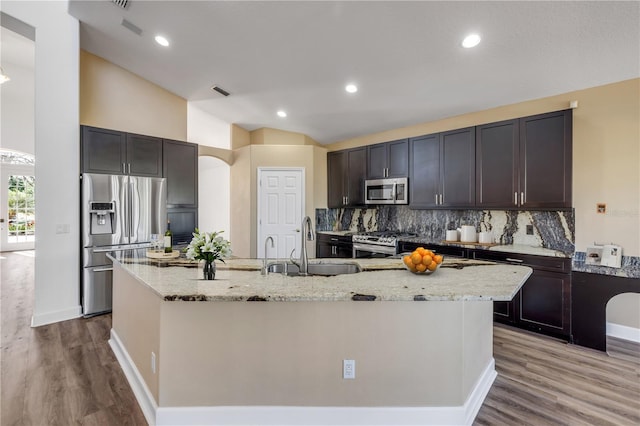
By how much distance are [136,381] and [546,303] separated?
362 centimetres

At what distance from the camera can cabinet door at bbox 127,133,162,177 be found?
4.02 metres

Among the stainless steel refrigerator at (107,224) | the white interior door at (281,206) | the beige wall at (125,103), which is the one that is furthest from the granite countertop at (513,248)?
the beige wall at (125,103)

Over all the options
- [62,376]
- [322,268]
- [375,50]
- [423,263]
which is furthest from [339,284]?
[375,50]

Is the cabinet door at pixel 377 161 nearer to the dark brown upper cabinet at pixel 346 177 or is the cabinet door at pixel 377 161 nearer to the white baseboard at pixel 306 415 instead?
the dark brown upper cabinet at pixel 346 177

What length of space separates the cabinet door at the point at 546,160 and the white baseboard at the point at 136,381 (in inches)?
150

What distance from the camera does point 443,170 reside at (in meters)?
4.07

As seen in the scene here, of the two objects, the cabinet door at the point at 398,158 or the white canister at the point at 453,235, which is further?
the cabinet door at the point at 398,158

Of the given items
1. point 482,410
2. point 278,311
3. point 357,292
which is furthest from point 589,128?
point 278,311

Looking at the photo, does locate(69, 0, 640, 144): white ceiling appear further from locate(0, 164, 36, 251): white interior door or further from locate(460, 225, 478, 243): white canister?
locate(0, 164, 36, 251): white interior door

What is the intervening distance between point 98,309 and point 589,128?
19.1ft

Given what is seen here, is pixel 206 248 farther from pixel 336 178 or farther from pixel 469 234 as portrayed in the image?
pixel 336 178

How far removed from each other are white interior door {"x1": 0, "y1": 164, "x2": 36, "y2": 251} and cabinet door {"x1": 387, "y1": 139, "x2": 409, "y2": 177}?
897 cm

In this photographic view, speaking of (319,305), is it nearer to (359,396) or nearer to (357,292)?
(357,292)

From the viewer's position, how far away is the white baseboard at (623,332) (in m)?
2.98
